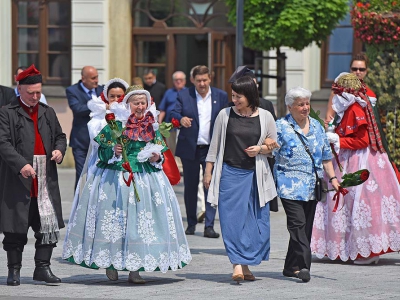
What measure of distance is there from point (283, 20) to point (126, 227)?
7.23 m

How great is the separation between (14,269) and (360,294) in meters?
2.66

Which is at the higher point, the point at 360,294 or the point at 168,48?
the point at 168,48

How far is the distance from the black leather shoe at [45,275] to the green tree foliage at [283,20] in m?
7.17

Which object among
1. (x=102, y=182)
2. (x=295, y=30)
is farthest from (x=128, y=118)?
(x=295, y=30)

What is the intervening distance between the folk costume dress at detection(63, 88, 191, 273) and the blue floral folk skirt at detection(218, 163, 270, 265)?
38cm

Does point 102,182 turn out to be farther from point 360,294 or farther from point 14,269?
point 360,294

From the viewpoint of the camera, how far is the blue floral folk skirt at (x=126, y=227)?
877cm

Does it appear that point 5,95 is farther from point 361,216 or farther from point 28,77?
point 361,216

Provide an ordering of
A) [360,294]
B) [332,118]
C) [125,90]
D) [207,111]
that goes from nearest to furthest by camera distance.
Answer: [360,294]
[125,90]
[332,118]
[207,111]

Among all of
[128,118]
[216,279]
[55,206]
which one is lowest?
[216,279]

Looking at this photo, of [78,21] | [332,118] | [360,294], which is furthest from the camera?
[78,21]

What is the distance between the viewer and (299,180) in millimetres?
9180

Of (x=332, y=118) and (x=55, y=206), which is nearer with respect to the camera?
(x=55, y=206)

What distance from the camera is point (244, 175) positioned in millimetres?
9180
